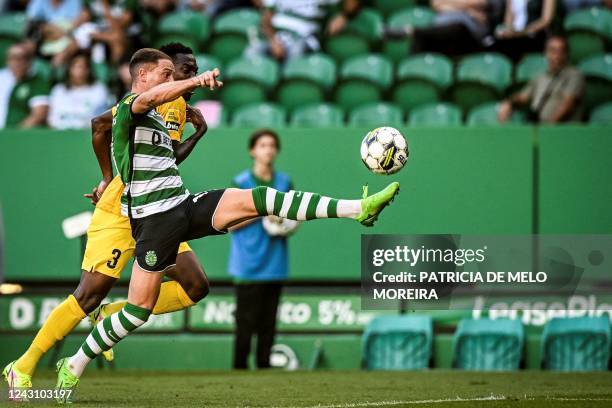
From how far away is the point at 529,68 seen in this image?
13.0 meters

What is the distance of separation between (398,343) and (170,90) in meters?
5.37

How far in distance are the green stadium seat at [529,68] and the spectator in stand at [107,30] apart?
14.0 ft

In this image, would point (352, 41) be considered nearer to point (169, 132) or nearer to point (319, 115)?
point (319, 115)

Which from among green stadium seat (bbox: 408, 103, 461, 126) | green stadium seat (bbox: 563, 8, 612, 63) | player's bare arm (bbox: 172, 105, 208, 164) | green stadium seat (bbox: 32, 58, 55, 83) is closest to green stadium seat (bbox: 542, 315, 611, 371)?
green stadium seat (bbox: 408, 103, 461, 126)

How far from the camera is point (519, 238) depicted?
38.6 feet

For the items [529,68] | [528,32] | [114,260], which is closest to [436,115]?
[529,68]

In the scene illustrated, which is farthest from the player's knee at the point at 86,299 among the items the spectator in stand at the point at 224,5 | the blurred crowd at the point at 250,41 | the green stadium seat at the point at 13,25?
the spectator in stand at the point at 224,5

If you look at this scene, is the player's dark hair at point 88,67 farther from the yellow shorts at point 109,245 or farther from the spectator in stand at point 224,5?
the yellow shorts at point 109,245

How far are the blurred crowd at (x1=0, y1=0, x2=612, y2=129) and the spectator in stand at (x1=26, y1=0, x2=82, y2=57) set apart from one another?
A: 0.04 ft

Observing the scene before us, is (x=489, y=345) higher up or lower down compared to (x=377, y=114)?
lower down

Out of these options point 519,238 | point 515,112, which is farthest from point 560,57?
point 519,238

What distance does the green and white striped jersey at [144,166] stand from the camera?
7.49 m

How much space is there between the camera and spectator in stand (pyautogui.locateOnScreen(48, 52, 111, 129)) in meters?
13.0

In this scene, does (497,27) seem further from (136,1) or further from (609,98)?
(136,1)
